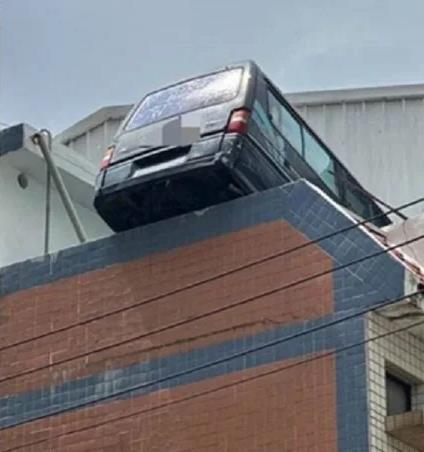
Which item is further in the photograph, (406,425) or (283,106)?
(283,106)

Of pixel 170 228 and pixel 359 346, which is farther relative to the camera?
pixel 170 228

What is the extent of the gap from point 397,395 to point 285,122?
3783 mm

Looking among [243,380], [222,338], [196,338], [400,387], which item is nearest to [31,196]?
[196,338]

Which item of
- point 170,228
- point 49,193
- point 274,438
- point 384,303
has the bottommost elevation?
point 274,438

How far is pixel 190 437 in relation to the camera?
18.3m

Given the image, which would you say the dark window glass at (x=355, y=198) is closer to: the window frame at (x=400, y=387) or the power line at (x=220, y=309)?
the power line at (x=220, y=309)

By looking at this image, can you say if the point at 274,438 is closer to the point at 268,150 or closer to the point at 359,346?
the point at 359,346

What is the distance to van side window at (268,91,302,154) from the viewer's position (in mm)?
20031

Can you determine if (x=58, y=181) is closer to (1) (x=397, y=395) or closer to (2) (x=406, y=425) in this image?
(1) (x=397, y=395)

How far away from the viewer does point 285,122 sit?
66.4 ft

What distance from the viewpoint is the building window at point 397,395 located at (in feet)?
58.8

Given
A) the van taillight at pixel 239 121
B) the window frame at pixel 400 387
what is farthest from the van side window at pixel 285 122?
the window frame at pixel 400 387

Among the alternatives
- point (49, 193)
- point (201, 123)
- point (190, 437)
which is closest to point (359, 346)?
point (190, 437)

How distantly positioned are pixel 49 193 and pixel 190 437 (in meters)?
6.50
